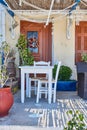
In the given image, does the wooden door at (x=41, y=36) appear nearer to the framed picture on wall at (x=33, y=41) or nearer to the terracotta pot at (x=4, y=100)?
the framed picture on wall at (x=33, y=41)

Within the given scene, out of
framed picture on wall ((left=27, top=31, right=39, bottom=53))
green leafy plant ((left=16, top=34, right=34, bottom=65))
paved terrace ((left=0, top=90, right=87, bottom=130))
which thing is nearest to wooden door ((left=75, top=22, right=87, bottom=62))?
framed picture on wall ((left=27, top=31, right=39, bottom=53))

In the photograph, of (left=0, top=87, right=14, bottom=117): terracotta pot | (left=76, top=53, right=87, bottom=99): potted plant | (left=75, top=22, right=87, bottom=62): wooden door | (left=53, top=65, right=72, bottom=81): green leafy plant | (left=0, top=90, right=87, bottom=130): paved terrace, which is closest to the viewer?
(left=0, top=90, right=87, bottom=130): paved terrace

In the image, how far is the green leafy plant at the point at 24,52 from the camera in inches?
310

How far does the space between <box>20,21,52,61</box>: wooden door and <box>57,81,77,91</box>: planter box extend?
0.98 metres

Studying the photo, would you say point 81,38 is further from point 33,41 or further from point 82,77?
point 82,77

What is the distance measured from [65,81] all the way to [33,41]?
1.62m

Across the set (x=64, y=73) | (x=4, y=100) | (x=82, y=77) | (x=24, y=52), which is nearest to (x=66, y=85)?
(x=64, y=73)

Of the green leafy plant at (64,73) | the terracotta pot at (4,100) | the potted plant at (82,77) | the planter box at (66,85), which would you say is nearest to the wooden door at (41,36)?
the green leafy plant at (64,73)

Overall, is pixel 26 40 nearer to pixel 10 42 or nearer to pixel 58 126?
pixel 10 42

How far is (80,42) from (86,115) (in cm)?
381

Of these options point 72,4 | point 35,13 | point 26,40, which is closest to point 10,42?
point 26,40

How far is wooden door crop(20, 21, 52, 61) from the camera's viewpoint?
8.51 meters

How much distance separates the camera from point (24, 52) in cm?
787

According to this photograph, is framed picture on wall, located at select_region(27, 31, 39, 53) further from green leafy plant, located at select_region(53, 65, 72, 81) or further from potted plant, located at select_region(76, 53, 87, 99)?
potted plant, located at select_region(76, 53, 87, 99)
